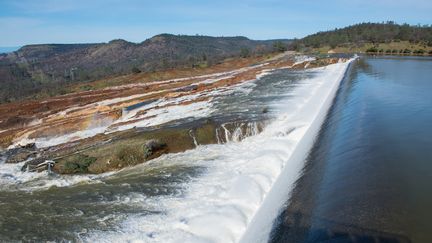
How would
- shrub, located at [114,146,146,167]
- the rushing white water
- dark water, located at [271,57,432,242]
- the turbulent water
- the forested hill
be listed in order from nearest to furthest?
dark water, located at [271,57,432,242] < the rushing white water < the turbulent water < shrub, located at [114,146,146,167] < the forested hill

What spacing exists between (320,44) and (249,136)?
379 feet

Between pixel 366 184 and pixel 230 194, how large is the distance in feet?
13.6

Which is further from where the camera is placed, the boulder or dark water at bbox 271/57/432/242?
the boulder

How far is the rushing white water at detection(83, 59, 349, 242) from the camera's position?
1009 centimetres

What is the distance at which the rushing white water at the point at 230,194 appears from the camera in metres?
10.1

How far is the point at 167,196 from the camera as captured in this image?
40.6 ft

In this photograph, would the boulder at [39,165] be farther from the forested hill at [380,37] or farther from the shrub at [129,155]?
the forested hill at [380,37]

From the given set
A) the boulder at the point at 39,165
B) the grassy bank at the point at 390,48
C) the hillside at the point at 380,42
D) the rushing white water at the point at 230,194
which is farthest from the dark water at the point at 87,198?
the hillside at the point at 380,42

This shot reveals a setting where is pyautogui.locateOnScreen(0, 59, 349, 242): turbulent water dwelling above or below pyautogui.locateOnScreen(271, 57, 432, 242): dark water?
below

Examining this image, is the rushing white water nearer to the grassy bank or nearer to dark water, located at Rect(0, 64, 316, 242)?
dark water, located at Rect(0, 64, 316, 242)

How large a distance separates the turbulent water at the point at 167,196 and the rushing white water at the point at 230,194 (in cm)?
3

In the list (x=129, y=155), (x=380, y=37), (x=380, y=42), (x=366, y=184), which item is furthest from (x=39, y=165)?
(x=380, y=37)

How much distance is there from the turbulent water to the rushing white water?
0.09 ft

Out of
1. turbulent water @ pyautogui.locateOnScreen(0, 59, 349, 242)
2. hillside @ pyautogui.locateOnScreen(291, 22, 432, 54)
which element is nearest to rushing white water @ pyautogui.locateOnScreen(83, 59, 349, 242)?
turbulent water @ pyautogui.locateOnScreen(0, 59, 349, 242)
